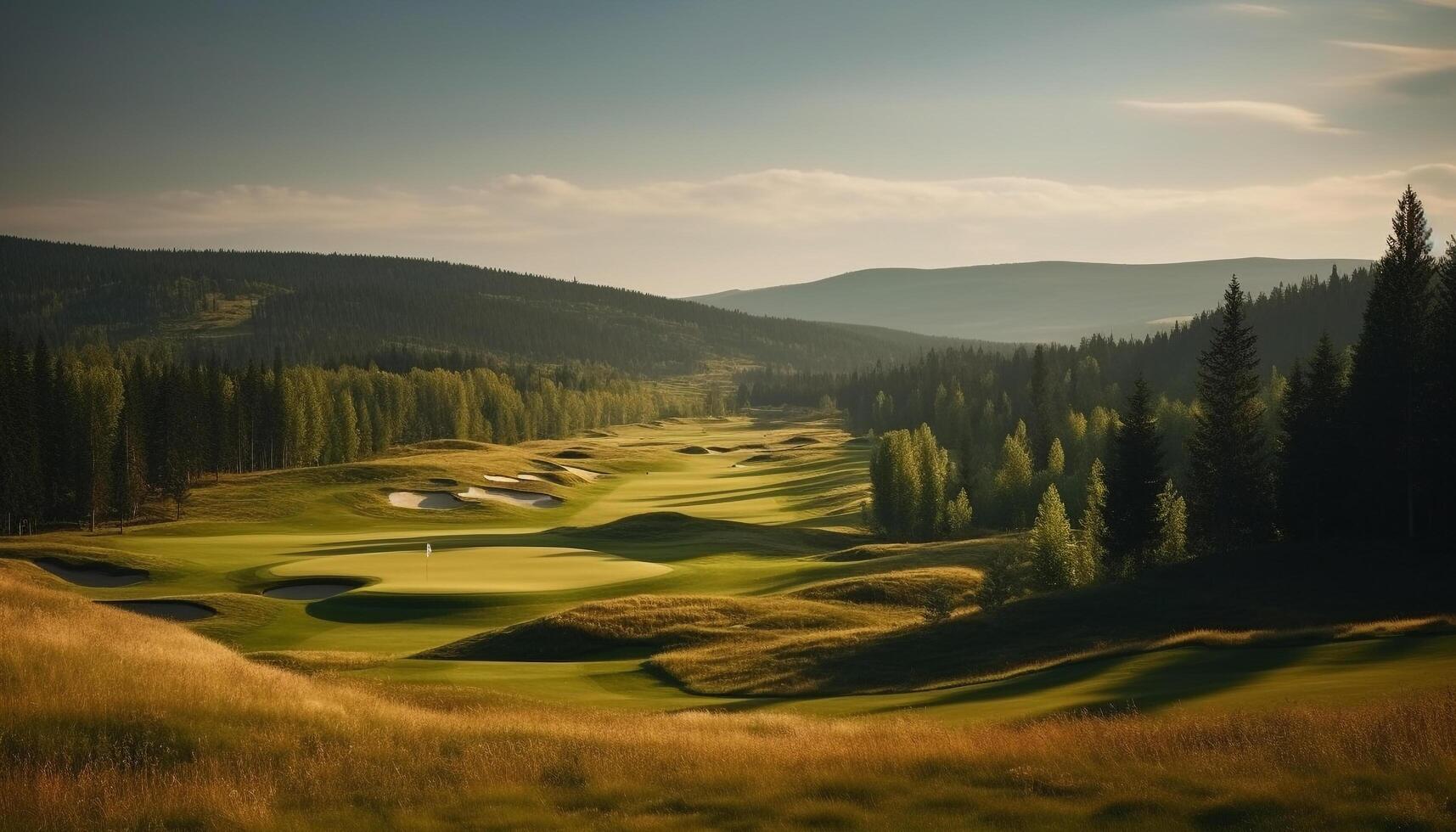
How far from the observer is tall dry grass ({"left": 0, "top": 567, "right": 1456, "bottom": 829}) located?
1295cm

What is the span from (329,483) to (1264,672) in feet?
296

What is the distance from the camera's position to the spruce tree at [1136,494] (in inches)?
2227

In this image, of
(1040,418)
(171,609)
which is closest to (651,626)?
(171,609)

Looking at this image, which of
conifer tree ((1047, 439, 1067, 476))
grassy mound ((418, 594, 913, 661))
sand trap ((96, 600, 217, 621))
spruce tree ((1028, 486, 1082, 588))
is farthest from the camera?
conifer tree ((1047, 439, 1067, 476))

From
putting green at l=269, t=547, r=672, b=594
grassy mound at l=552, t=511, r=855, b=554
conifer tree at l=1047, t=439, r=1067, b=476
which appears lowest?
grassy mound at l=552, t=511, r=855, b=554

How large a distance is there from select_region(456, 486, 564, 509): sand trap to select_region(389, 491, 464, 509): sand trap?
177 cm

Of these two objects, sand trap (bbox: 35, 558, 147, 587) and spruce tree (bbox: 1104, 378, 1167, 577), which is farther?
sand trap (bbox: 35, 558, 147, 587)

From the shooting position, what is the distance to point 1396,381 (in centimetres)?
5078

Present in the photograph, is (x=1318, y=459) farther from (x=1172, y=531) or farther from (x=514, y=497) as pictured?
(x=514, y=497)

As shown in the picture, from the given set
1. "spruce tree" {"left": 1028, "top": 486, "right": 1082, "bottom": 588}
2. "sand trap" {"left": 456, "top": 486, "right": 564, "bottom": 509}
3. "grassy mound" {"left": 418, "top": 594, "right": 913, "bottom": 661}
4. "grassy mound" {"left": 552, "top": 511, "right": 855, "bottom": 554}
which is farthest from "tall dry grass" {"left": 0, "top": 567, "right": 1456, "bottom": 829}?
"sand trap" {"left": 456, "top": 486, "right": 564, "bottom": 509}

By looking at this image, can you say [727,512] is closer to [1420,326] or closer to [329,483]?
[329,483]

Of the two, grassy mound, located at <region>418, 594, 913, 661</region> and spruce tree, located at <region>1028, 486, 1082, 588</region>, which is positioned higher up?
spruce tree, located at <region>1028, 486, 1082, 588</region>

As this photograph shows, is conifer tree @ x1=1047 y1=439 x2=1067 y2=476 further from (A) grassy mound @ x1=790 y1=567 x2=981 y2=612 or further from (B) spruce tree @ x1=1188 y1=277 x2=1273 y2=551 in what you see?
(A) grassy mound @ x1=790 y1=567 x2=981 y2=612

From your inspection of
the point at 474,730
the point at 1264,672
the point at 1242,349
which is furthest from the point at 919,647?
the point at 1242,349
